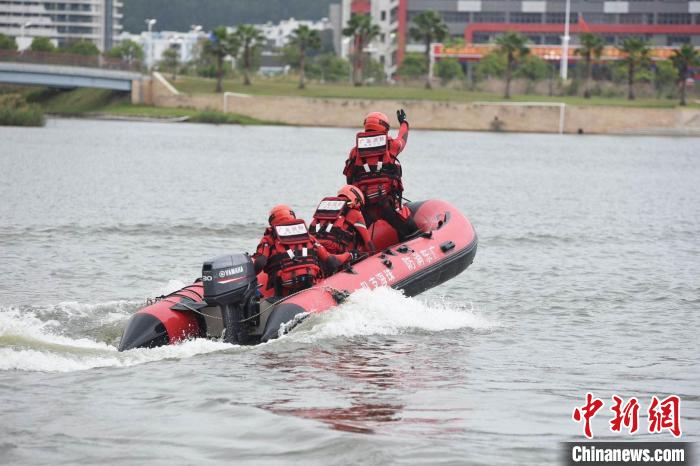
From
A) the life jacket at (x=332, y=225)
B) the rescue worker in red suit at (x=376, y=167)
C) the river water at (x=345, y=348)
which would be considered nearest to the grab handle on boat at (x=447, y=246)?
the river water at (x=345, y=348)

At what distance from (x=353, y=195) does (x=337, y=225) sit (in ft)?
1.23

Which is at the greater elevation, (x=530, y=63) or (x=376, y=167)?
(x=530, y=63)

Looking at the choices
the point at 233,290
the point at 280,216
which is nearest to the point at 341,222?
the point at 280,216

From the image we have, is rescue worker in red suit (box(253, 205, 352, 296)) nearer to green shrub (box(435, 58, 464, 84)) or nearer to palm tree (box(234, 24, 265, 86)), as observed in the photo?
palm tree (box(234, 24, 265, 86))

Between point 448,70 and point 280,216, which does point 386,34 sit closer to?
point 448,70

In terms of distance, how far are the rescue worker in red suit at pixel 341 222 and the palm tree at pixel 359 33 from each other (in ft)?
251

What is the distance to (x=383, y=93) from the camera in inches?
3184

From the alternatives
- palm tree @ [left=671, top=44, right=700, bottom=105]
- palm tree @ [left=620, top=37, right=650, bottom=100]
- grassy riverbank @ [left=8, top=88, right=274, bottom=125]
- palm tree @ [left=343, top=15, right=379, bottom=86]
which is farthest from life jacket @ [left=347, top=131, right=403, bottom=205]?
palm tree @ [left=343, top=15, right=379, bottom=86]

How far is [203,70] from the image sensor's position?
97.8 meters

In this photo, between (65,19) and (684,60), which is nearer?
(684,60)

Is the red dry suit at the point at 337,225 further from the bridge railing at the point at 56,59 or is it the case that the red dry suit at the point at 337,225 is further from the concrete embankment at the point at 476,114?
the concrete embankment at the point at 476,114

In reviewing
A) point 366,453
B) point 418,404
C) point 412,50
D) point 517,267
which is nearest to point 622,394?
point 418,404

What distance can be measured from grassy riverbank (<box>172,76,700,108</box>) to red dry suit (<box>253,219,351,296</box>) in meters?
66.1

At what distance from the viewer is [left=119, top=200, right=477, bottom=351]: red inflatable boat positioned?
11.0 meters
